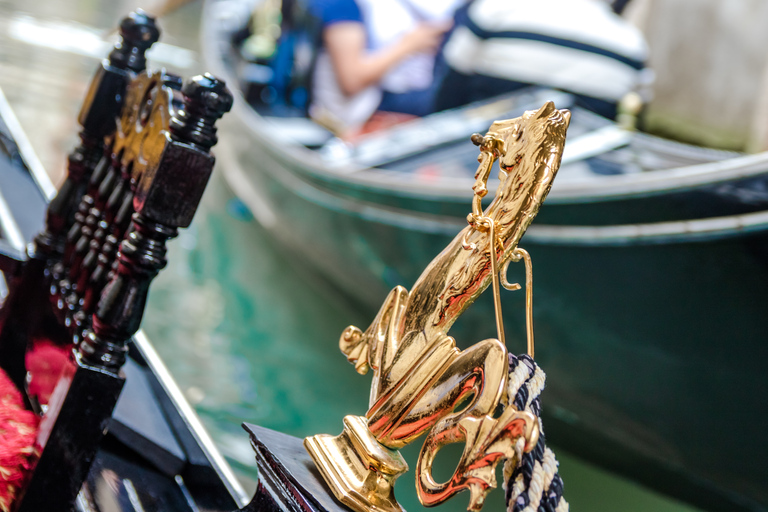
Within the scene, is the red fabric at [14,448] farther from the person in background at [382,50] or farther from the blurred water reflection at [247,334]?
the person in background at [382,50]

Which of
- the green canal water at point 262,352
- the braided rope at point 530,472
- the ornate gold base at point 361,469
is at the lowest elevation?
the green canal water at point 262,352

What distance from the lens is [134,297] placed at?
0.50 meters

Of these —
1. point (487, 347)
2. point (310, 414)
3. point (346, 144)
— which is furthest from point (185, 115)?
point (346, 144)

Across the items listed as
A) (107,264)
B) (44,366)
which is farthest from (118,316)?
(44,366)

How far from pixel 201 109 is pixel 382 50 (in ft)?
6.15

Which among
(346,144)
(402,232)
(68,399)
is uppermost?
(346,144)

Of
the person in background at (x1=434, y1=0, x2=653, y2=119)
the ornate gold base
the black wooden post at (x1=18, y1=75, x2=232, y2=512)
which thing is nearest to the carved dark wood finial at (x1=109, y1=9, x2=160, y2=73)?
the black wooden post at (x1=18, y1=75, x2=232, y2=512)

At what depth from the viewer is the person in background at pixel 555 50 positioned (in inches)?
68.9

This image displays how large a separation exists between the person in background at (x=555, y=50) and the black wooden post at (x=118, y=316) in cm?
146

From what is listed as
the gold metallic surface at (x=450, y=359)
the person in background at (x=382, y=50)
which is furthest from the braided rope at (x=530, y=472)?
the person in background at (x=382, y=50)

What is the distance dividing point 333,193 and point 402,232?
0.32m

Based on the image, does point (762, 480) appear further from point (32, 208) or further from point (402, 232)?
point (32, 208)

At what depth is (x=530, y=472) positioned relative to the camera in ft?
1.05

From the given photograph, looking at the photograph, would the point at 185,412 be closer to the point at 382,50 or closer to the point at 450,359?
the point at 450,359
